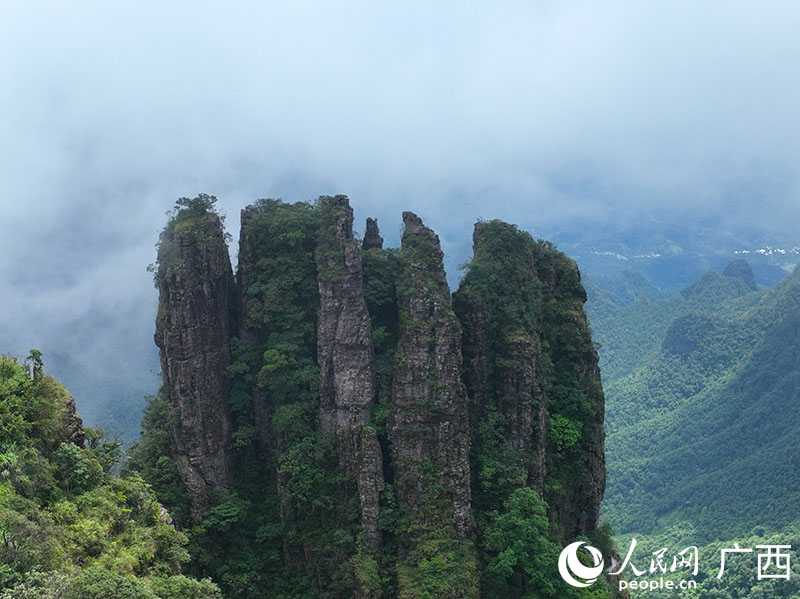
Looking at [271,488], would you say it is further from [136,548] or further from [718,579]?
[718,579]

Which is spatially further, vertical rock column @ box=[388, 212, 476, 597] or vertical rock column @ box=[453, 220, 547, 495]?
vertical rock column @ box=[453, 220, 547, 495]

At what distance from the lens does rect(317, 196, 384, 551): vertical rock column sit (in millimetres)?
35719

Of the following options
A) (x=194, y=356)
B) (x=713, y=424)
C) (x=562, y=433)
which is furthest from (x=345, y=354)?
(x=713, y=424)

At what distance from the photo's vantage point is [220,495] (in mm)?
36406

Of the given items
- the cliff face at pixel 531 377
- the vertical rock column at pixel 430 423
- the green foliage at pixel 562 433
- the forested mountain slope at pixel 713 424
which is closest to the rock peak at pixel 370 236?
the vertical rock column at pixel 430 423

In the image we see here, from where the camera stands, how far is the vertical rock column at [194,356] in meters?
36.0

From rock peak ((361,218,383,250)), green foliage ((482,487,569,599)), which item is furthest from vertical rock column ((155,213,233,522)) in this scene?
green foliage ((482,487,569,599))

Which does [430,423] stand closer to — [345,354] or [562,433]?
[345,354]

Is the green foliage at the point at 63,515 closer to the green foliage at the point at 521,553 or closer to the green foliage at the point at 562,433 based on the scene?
the green foliage at the point at 521,553

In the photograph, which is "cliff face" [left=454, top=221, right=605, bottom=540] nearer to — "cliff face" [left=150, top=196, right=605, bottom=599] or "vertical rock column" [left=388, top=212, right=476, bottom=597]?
"cliff face" [left=150, top=196, right=605, bottom=599]

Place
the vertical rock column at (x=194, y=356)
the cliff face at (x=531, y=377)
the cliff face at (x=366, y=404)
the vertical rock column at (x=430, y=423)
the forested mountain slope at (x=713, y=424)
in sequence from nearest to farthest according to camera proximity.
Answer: the vertical rock column at (x=430, y=423), the cliff face at (x=366, y=404), the vertical rock column at (x=194, y=356), the cliff face at (x=531, y=377), the forested mountain slope at (x=713, y=424)

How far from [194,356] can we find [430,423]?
39.3 ft

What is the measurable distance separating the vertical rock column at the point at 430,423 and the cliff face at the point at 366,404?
0.23ft

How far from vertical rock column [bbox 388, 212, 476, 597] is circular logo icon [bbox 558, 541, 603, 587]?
4515mm
